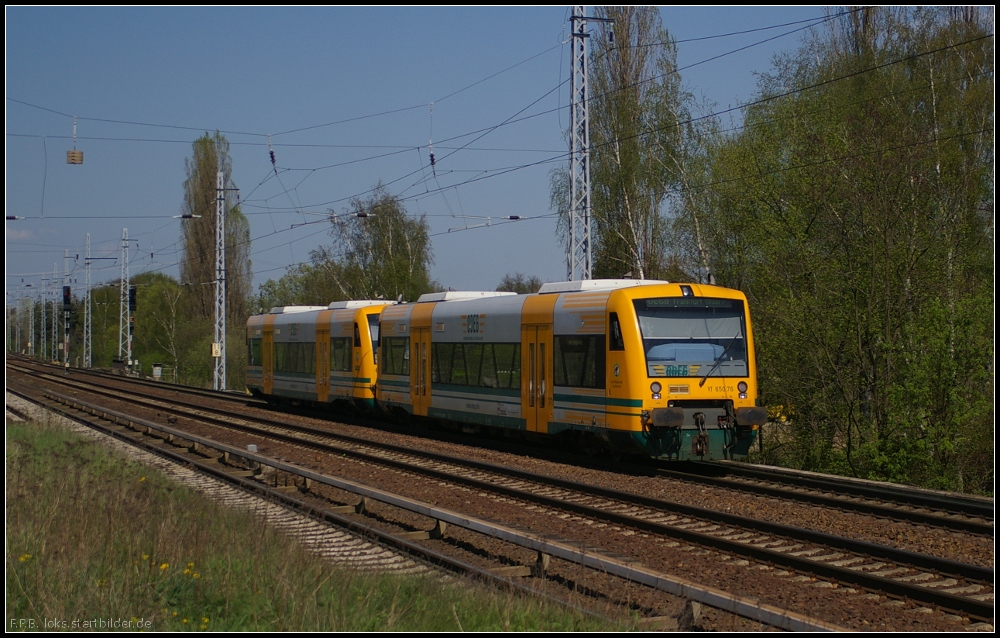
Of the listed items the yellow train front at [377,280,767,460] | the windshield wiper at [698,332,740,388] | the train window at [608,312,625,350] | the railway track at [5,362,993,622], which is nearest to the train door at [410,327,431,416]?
the yellow train front at [377,280,767,460]

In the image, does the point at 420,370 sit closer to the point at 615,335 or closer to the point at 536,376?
the point at 536,376

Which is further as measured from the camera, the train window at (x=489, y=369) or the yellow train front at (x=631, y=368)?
the train window at (x=489, y=369)

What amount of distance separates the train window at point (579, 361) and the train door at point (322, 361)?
1313 cm

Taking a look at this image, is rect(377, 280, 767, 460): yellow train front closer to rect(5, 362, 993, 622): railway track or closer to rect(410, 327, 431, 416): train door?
rect(5, 362, 993, 622): railway track

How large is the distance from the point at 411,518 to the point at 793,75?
2889cm

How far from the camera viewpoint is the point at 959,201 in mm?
19484

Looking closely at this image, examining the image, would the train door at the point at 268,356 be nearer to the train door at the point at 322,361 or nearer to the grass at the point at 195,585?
the train door at the point at 322,361

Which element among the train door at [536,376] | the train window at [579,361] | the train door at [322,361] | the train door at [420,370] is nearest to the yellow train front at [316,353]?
the train door at [322,361]

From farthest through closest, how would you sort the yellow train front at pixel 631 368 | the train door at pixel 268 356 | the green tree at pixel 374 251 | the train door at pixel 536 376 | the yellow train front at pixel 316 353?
the green tree at pixel 374 251 → the train door at pixel 268 356 → the yellow train front at pixel 316 353 → the train door at pixel 536 376 → the yellow train front at pixel 631 368

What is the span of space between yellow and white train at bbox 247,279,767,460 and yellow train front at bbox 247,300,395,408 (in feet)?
8.84

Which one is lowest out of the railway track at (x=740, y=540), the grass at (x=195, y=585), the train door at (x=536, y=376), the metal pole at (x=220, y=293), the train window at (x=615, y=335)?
the railway track at (x=740, y=540)

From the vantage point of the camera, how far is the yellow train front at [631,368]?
617 inches

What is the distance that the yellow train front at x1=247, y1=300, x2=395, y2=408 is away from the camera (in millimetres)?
27191

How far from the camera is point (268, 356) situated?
114 feet
